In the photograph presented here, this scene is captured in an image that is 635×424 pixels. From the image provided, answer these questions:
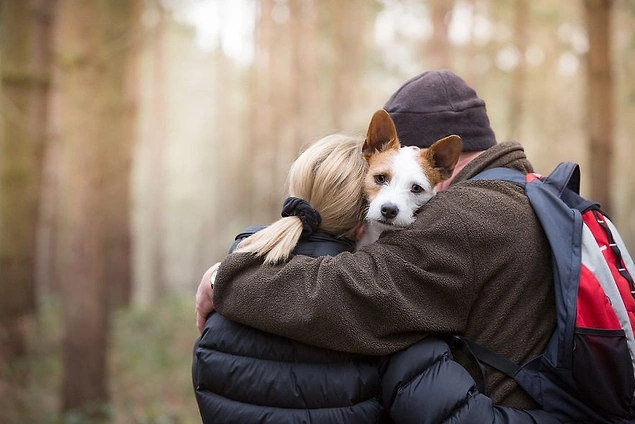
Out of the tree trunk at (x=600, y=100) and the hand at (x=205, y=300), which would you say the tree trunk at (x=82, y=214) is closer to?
the hand at (x=205, y=300)

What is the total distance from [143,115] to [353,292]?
25.3m

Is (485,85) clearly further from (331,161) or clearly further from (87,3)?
(331,161)

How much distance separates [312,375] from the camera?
307 cm

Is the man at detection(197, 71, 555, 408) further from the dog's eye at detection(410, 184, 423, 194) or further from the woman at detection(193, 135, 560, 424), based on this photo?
the dog's eye at detection(410, 184, 423, 194)

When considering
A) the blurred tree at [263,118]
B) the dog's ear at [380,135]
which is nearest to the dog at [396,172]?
the dog's ear at [380,135]

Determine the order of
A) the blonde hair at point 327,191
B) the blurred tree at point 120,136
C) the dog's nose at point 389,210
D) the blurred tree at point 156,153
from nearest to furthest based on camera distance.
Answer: the blonde hair at point 327,191 < the dog's nose at point 389,210 < the blurred tree at point 120,136 < the blurred tree at point 156,153

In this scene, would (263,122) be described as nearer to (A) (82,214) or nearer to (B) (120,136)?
(B) (120,136)

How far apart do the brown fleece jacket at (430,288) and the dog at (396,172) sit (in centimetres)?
27

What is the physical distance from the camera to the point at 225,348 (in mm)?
3197

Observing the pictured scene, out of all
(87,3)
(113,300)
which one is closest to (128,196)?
(113,300)

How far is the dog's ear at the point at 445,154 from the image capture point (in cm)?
362

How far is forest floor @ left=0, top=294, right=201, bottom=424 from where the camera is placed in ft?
31.0

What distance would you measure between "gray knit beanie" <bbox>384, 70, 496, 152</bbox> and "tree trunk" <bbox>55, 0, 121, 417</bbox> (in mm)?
5604

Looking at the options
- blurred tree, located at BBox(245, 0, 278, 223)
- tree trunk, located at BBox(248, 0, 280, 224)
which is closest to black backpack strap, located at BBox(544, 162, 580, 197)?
tree trunk, located at BBox(248, 0, 280, 224)
